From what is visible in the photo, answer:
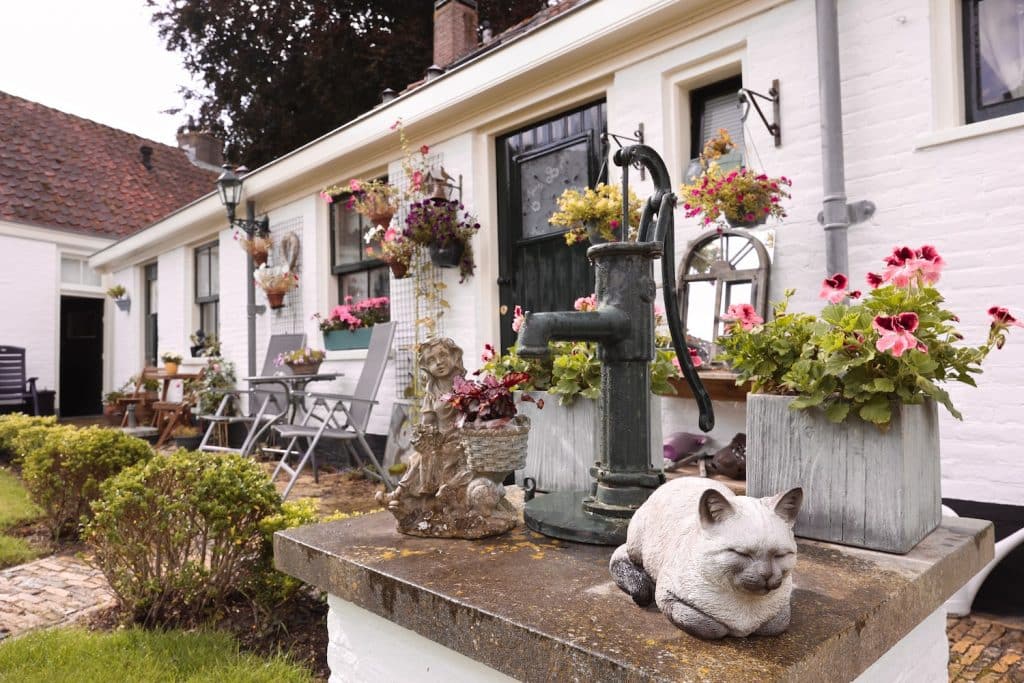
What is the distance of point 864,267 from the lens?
2.95 metres

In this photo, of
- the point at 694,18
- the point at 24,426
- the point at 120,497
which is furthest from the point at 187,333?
the point at 694,18

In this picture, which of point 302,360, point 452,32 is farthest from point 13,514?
point 452,32

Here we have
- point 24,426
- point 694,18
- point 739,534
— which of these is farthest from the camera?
point 24,426

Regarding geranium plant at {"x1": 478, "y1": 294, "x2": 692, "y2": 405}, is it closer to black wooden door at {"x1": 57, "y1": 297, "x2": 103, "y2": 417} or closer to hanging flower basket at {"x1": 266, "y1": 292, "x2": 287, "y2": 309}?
hanging flower basket at {"x1": 266, "y1": 292, "x2": 287, "y2": 309}

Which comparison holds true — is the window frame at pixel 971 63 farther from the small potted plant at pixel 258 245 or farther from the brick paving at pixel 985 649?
the small potted plant at pixel 258 245

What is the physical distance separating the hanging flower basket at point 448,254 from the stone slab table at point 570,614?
3.54 m

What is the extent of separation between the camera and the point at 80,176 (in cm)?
1084

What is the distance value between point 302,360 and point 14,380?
248 inches

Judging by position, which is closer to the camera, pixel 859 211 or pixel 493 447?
pixel 493 447

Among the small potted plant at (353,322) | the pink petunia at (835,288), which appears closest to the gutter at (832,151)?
the pink petunia at (835,288)

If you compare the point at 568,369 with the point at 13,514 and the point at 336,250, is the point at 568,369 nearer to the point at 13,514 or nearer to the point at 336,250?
the point at 13,514

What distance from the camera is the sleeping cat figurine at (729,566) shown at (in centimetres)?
83

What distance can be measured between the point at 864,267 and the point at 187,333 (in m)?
8.29

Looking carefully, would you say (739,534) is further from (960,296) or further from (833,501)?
(960,296)
